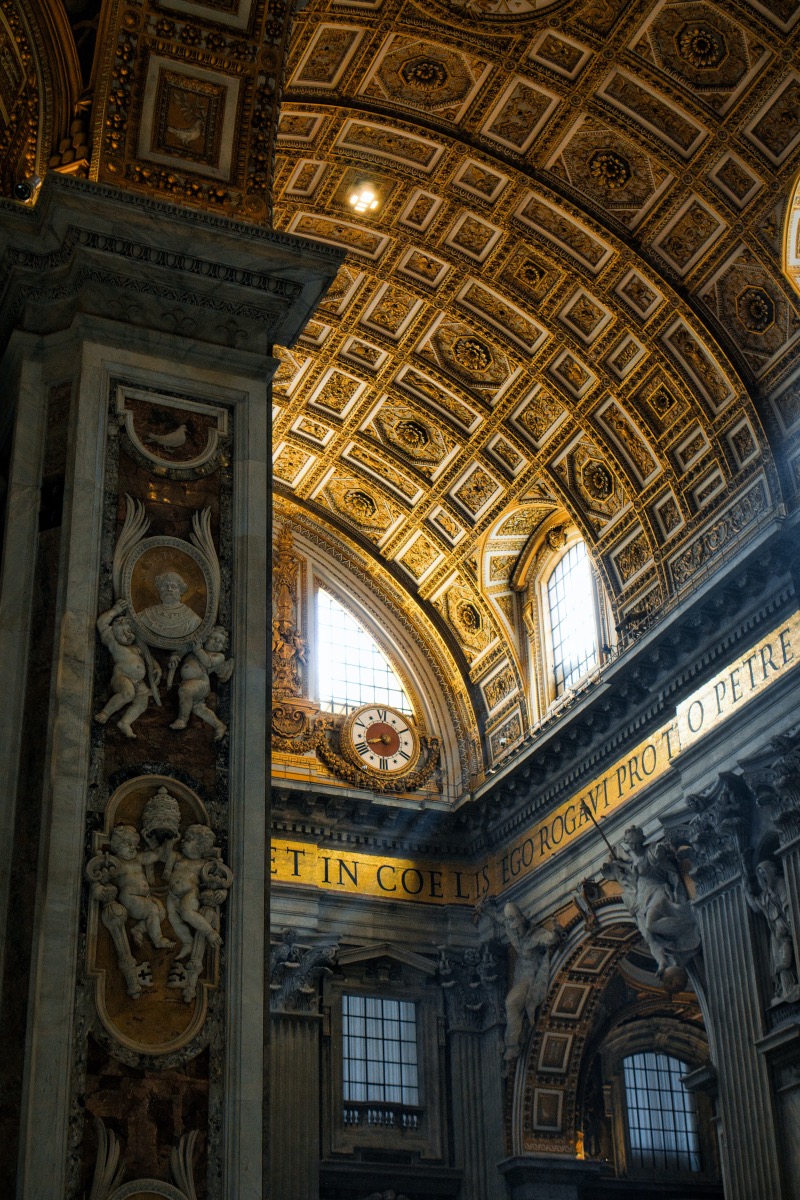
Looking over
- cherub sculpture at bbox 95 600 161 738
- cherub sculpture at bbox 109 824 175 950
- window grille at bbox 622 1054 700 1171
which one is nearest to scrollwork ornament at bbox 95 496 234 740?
cherub sculpture at bbox 95 600 161 738

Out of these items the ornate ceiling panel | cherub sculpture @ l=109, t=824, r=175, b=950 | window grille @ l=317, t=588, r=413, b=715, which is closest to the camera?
cherub sculpture @ l=109, t=824, r=175, b=950

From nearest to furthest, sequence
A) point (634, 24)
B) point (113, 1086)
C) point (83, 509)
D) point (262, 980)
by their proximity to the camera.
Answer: point (113, 1086), point (262, 980), point (83, 509), point (634, 24)

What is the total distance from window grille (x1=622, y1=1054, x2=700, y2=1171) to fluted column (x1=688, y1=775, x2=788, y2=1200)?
756cm

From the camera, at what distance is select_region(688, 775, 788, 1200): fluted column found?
16.3m

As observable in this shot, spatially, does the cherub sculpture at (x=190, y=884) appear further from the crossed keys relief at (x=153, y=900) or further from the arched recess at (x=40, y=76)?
the arched recess at (x=40, y=76)

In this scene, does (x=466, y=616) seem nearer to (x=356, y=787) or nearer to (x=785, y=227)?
(x=356, y=787)

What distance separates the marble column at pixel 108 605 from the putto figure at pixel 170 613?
7.7 inches

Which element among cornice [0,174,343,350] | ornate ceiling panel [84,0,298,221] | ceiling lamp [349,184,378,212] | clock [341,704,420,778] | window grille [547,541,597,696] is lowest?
cornice [0,174,343,350]

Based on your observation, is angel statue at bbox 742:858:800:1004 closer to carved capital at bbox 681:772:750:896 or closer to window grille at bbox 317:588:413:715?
carved capital at bbox 681:772:750:896

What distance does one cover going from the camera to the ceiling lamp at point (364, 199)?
774 inches

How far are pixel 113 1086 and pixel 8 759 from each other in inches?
74.2

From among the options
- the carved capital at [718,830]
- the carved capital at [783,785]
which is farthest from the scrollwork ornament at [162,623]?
the carved capital at [718,830]

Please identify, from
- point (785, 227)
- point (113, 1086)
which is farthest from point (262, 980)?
point (785, 227)

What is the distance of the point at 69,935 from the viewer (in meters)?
8.43
